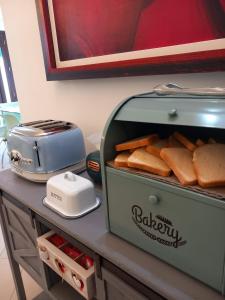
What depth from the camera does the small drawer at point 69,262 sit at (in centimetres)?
73

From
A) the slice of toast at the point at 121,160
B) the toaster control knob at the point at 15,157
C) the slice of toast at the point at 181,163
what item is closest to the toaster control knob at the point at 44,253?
the toaster control knob at the point at 15,157

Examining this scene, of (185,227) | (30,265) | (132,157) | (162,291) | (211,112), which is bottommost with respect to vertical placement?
(30,265)

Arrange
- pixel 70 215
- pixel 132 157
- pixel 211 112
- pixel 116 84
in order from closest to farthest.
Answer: pixel 211 112, pixel 132 157, pixel 70 215, pixel 116 84

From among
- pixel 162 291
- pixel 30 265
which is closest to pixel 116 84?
pixel 162 291

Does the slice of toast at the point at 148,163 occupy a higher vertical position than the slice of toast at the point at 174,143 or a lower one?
lower

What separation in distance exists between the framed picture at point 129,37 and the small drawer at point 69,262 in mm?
656

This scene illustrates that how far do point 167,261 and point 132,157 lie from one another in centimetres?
25

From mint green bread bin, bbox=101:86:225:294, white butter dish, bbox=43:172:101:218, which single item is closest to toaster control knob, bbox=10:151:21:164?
white butter dish, bbox=43:172:101:218

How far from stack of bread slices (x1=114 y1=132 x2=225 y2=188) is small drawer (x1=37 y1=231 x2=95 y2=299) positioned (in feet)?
1.23

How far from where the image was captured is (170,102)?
0.52 m

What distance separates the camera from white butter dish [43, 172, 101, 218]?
0.75 meters

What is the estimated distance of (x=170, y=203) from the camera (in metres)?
0.51

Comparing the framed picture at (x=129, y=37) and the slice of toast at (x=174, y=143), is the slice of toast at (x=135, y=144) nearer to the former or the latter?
the slice of toast at (x=174, y=143)

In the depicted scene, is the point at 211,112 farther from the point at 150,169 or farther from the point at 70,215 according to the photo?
the point at 70,215
